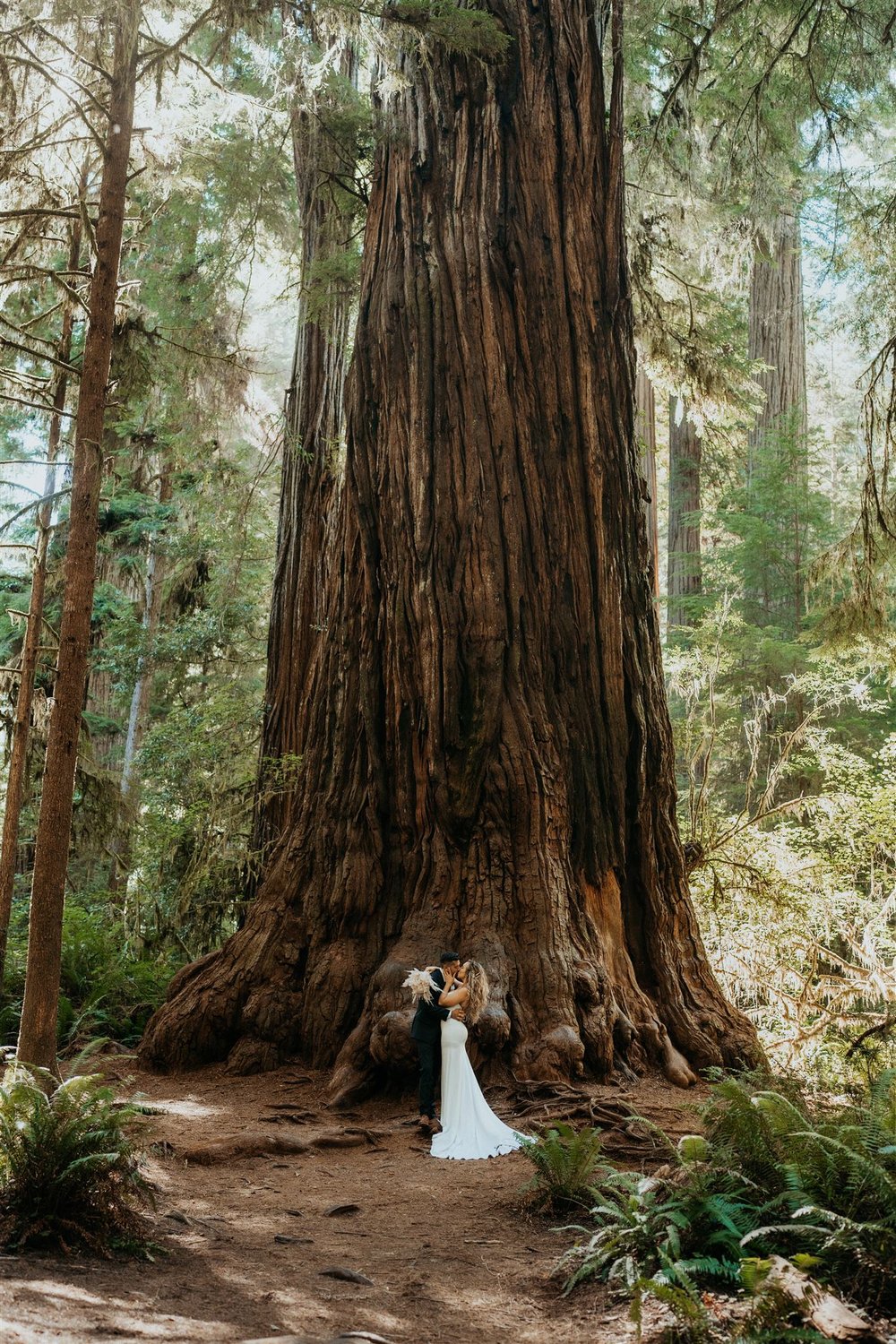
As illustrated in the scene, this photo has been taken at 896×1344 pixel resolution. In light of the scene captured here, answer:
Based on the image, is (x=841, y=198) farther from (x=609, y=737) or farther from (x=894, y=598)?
(x=609, y=737)

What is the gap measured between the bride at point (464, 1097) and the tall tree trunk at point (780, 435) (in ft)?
28.9

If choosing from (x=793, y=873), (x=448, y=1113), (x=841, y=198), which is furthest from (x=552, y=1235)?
(x=841, y=198)

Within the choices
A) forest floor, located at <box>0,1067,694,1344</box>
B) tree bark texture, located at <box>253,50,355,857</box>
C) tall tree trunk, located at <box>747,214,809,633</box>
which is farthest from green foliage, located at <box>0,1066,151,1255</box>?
tall tree trunk, located at <box>747,214,809,633</box>

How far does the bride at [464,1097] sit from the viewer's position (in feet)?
18.3

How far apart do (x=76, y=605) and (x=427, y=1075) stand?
3.23m

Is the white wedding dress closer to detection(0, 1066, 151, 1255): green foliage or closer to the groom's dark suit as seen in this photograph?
the groom's dark suit

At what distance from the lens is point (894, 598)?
468 inches

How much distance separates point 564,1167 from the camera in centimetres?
441

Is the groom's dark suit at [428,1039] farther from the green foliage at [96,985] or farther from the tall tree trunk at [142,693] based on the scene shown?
the tall tree trunk at [142,693]

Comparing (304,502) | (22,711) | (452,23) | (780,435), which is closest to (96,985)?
(22,711)

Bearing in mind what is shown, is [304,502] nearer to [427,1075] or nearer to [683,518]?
[427,1075]

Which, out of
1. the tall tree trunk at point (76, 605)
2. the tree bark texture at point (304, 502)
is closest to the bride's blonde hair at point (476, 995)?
the tall tree trunk at point (76, 605)

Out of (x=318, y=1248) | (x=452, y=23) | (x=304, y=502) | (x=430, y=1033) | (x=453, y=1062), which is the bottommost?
(x=318, y=1248)

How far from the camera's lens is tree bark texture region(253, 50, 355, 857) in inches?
387
